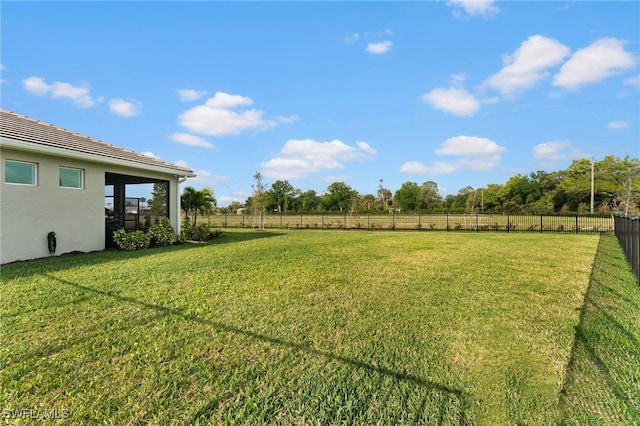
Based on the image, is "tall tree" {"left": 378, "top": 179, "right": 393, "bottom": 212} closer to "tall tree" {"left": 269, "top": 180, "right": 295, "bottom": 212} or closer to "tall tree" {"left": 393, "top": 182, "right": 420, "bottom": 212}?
"tall tree" {"left": 393, "top": 182, "right": 420, "bottom": 212}

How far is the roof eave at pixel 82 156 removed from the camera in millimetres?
6350

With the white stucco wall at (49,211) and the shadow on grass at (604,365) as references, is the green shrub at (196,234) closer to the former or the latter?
the white stucco wall at (49,211)

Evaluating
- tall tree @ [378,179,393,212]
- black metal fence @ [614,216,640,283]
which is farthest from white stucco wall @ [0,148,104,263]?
tall tree @ [378,179,393,212]

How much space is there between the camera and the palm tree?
1469 cm

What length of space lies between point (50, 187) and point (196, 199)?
289 inches

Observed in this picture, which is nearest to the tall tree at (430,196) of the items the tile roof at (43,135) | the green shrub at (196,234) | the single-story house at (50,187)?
the green shrub at (196,234)

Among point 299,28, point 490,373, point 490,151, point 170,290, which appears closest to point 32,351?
point 170,290

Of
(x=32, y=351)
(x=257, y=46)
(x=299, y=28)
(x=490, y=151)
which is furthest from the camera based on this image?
(x=490, y=151)

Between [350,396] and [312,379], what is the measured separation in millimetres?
335

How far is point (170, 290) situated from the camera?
15.0 ft

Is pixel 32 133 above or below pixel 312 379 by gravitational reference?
above

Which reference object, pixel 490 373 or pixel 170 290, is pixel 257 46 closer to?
pixel 170 290

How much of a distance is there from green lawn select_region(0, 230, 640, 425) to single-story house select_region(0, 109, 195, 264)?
1850 millimetres

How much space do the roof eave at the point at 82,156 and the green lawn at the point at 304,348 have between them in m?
2.72
